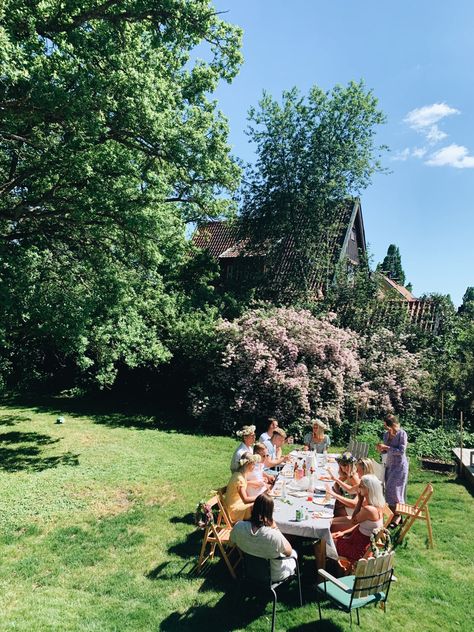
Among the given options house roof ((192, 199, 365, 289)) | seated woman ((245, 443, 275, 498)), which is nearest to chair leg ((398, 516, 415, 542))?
seated woman ((245, 443, 275, 498))

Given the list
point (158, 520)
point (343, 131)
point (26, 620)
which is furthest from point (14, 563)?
point (343, 131)

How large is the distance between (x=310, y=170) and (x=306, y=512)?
736 inches

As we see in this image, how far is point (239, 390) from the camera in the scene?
15.0 meters

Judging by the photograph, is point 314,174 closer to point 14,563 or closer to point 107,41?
point 107,41

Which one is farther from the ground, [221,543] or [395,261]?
[395,261]

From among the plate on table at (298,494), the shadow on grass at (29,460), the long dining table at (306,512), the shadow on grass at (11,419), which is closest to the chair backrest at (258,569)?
the long dining table at (306,512)

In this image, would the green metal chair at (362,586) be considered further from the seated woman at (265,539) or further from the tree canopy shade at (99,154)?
the tree canopy shade at (99,154)

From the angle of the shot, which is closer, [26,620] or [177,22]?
[26,620]

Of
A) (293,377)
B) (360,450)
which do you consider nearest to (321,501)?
(360,450)

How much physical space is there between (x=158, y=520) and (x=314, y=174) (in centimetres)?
1823

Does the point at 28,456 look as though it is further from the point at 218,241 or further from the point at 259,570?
the point at 218,241

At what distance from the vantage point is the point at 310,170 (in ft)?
71.2

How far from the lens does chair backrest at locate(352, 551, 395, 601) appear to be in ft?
15.6

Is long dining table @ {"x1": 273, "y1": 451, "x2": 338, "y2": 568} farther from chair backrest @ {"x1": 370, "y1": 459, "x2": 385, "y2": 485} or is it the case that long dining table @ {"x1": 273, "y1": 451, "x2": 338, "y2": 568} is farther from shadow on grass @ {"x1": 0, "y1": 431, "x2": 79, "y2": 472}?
shadow on grass @ {"x1": 0, "y1": 431, "x2": 79, "y2": 472}
